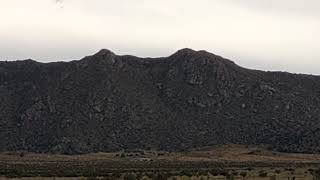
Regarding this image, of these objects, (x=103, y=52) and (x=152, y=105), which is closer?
(x=152, y=105)

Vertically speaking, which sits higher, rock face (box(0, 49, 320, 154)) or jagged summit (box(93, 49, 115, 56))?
jagged summit (box(93, 49, 115, 56))

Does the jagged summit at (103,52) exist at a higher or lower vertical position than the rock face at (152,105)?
higher

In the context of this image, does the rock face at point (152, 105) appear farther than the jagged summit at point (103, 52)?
No

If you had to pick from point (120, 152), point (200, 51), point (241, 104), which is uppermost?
point (200, 51)

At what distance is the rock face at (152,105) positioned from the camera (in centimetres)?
14700

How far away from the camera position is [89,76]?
160500 mm

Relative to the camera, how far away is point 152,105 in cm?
15700

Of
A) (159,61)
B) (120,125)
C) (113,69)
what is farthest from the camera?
(159,61)

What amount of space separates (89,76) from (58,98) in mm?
10041

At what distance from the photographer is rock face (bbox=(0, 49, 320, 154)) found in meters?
147

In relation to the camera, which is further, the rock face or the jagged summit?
the jagged summit

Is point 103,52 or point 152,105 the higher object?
point 103,52

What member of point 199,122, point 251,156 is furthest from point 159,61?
point 251,156

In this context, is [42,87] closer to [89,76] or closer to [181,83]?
[89,76]
